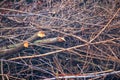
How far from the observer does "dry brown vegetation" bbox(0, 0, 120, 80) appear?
2434 mm

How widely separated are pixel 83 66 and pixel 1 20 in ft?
5.07

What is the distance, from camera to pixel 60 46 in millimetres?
2641

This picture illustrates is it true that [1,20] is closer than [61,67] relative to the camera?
No

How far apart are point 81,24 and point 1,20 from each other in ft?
4.31

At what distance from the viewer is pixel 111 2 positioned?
327 cm

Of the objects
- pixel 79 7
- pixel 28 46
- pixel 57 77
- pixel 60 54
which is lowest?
pixel 57 77

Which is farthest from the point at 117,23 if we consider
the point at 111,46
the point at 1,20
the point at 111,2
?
the point at 1,20

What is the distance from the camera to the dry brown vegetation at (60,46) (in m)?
2.43

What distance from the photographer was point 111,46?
105 inches

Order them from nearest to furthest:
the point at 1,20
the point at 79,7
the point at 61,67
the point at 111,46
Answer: the point at 61,67 < the point at 111,46 < the point at 1,20 < the point at 79,7

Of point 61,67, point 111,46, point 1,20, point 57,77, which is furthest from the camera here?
point 1,20

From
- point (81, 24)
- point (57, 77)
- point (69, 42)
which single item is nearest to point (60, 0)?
point (81, 24)

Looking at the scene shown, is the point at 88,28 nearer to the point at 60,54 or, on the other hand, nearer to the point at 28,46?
the point at 60,54

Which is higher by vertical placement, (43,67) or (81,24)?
(81,24)
